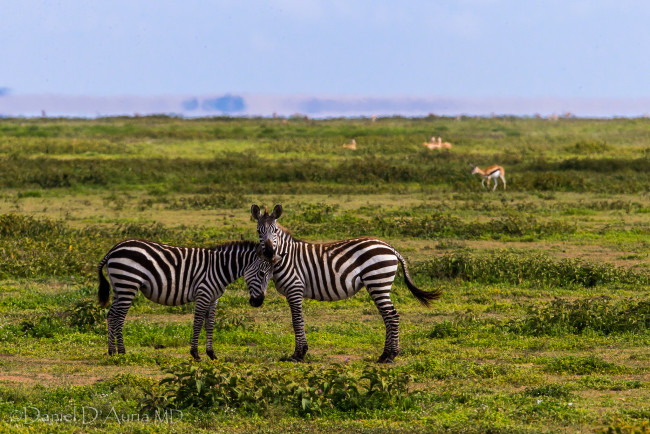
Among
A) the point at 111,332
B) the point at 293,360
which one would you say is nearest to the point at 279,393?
the point at 293,360

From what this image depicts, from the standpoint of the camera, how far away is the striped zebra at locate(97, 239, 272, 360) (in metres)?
10.1

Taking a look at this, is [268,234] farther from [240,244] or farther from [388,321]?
[388,321]

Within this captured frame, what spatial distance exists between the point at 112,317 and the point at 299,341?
2319mm

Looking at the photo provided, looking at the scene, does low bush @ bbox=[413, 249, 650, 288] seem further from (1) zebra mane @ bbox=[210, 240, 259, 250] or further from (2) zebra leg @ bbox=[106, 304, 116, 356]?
(2) zebra leg @ bbox=[106, 304, 116, 356]

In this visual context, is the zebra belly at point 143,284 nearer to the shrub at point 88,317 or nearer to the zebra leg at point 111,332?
the zebra leg at point 111,332

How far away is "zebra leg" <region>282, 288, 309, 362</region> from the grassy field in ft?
0.67

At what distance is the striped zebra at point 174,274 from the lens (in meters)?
10.1

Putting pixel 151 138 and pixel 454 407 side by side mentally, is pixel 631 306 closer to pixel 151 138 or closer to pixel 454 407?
pixel 454 407

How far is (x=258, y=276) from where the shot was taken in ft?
32.2

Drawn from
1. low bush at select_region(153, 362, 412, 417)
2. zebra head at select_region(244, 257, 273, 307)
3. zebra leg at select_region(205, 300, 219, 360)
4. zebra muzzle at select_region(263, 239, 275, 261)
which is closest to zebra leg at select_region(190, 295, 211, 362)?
zebra leg at select_region(205, 300, 219, 360)

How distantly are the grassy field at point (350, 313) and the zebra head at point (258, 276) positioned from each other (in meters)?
0.84

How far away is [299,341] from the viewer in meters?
9.96

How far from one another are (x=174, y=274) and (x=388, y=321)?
8.75 ft

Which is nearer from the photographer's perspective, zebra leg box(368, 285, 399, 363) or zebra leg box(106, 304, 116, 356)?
zebra leg box(368, 285, 399, 363)
